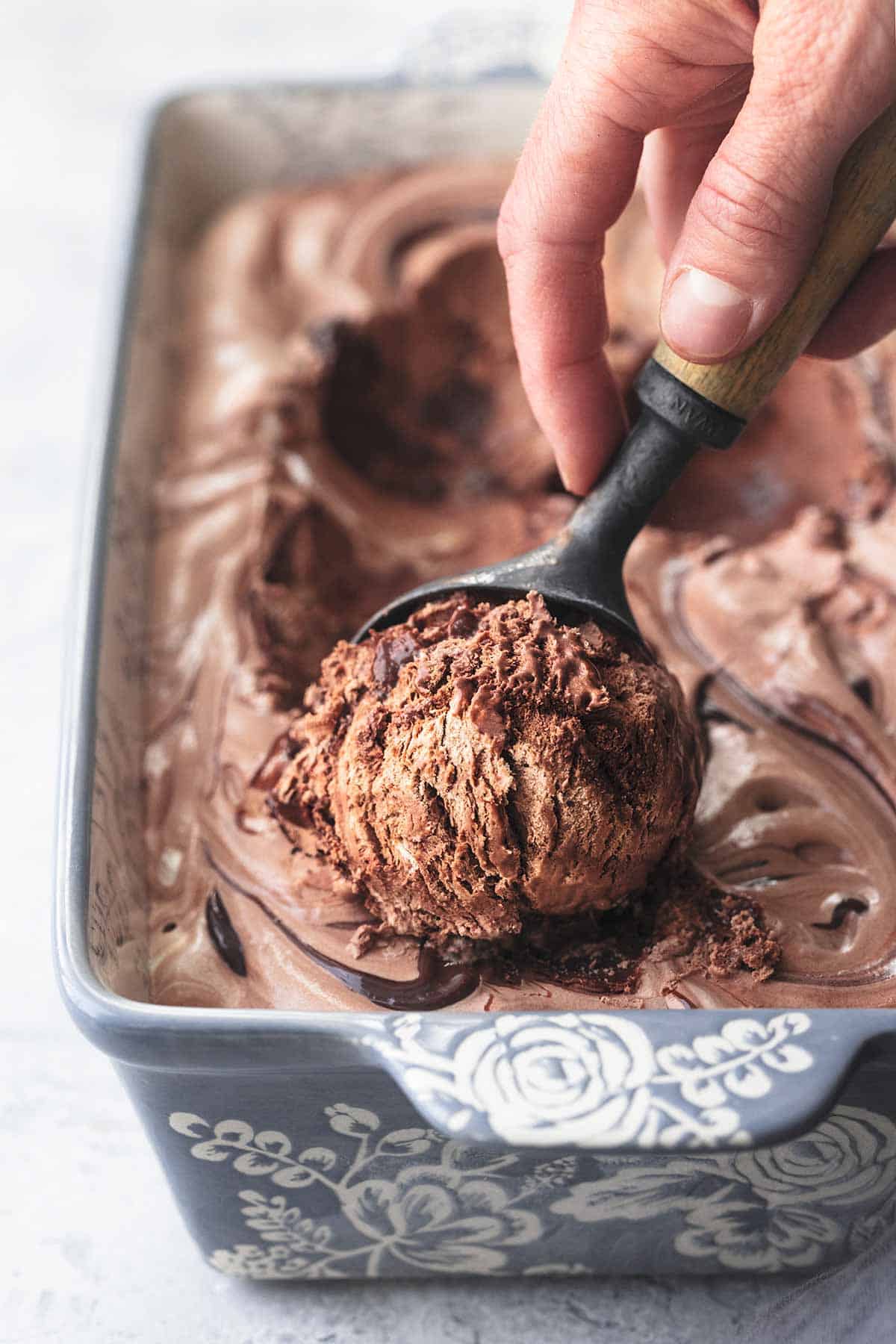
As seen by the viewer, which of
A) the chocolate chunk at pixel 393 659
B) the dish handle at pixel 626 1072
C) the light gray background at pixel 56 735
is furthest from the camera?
the light gray background at pixel 56 735

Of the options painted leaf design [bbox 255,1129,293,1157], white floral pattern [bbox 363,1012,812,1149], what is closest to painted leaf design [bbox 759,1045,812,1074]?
white floral pattern [bbox 363,1012,812,1149]

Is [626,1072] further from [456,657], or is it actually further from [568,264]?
[568,264]

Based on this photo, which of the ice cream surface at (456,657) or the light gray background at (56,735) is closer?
the ice cream surface at (456,657)

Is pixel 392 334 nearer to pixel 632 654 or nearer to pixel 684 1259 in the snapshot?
pixel 632 654

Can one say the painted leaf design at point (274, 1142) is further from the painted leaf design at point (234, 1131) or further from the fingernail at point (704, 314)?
the fingernail at point (704, 314)

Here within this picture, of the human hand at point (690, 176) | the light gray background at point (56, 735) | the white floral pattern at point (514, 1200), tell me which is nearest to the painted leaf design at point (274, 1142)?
the white floral pattern at point (514, 1200)

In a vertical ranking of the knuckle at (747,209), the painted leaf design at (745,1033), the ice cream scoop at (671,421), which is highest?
the knuckle at (747,209)
